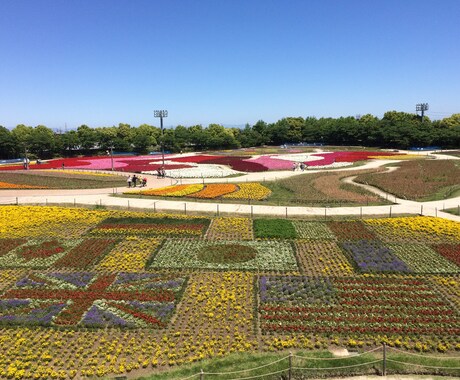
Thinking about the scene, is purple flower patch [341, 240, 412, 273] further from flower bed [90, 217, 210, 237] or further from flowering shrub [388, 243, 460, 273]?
flower bed [90, 217, 210, 237]

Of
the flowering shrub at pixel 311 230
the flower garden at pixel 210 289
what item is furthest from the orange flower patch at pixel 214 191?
the flowering shrub at pixel 311 230

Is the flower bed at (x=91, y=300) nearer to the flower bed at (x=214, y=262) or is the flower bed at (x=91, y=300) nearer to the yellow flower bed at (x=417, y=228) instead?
the flower bed at (x=214, y=262)

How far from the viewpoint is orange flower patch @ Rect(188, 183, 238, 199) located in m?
37.9

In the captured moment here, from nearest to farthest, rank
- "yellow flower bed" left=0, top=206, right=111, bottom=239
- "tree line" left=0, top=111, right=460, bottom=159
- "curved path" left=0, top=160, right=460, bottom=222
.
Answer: "yellow flower bed" left=0, top=206, right=111, bottom=239
"curved path" left=0, top=160, right=460, bottom=222
"tree line" left=0, top=111, right=460, bottom=159

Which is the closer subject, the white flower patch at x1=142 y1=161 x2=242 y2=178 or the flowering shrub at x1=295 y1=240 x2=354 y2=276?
the flowering shrub at x1=295 y1=240 x2=354 y2=276

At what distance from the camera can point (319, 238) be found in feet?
85.0

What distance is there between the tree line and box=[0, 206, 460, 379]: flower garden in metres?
58.1

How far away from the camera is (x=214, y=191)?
39.9 metres

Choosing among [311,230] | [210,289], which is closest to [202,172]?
[311,230]

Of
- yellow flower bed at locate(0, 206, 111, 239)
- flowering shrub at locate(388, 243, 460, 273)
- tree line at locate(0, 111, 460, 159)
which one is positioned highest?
tree line at locate(0, 111, 460, 159)

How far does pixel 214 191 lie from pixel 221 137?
214ft

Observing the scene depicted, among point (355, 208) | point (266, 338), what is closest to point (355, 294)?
point (266, 338)

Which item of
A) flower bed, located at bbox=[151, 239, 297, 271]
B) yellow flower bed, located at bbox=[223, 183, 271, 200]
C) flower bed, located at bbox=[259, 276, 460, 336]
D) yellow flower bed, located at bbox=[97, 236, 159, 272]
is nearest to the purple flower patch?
flower bed, located at bbox=[259, 276, 460, 336]

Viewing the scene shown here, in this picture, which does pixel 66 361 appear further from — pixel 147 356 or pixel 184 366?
pixel 184 366
